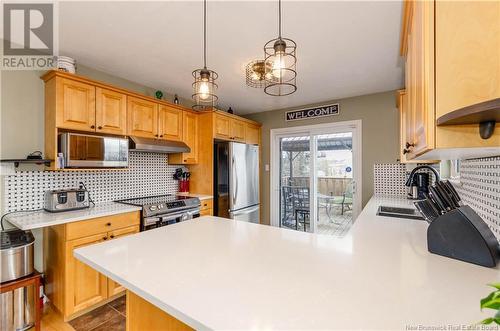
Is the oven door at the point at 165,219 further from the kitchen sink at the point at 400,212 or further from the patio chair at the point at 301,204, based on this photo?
the kitchen sink at the point at 400,212

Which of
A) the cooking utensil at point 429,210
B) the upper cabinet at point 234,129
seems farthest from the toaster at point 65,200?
the cooking utensil at point 429,210

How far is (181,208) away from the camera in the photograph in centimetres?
280

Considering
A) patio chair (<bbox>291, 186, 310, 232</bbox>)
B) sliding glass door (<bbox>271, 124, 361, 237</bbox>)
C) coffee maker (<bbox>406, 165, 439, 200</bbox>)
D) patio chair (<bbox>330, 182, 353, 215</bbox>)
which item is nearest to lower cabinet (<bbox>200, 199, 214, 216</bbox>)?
Result: sliding glass door (<bbox>271, 124, 361, 237</bbox>)

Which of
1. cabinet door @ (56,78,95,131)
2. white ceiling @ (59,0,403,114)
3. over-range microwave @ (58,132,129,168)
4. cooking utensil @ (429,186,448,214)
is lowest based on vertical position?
cooking utensil @ (429,186,448,214)

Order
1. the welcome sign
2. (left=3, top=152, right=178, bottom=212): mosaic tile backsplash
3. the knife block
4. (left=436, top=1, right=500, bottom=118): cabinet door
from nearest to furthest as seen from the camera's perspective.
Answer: (left=436, top=1, right=500, bottom=118): cabinet door
the knife block
(left=3, top=152, right=178, bottom=212): mosaic tile backsplash
the welcome sign

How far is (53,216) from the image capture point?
1.95 meters

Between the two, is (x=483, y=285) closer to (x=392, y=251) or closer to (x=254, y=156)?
(x=392, y=251)

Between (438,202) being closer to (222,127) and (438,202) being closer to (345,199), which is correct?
(345,199)

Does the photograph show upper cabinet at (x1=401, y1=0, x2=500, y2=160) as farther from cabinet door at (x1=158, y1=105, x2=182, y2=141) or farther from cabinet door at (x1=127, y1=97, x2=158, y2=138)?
cabinet door at (x1=158, y1=105, x2=182, y2=141)

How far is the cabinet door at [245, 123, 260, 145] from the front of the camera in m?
4.08

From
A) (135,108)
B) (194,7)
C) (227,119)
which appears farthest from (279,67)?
(227,119)

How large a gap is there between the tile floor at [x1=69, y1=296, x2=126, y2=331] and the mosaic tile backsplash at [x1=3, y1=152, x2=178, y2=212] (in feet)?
3.59

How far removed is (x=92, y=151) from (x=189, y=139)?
1301mm

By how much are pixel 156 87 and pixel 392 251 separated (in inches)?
126
